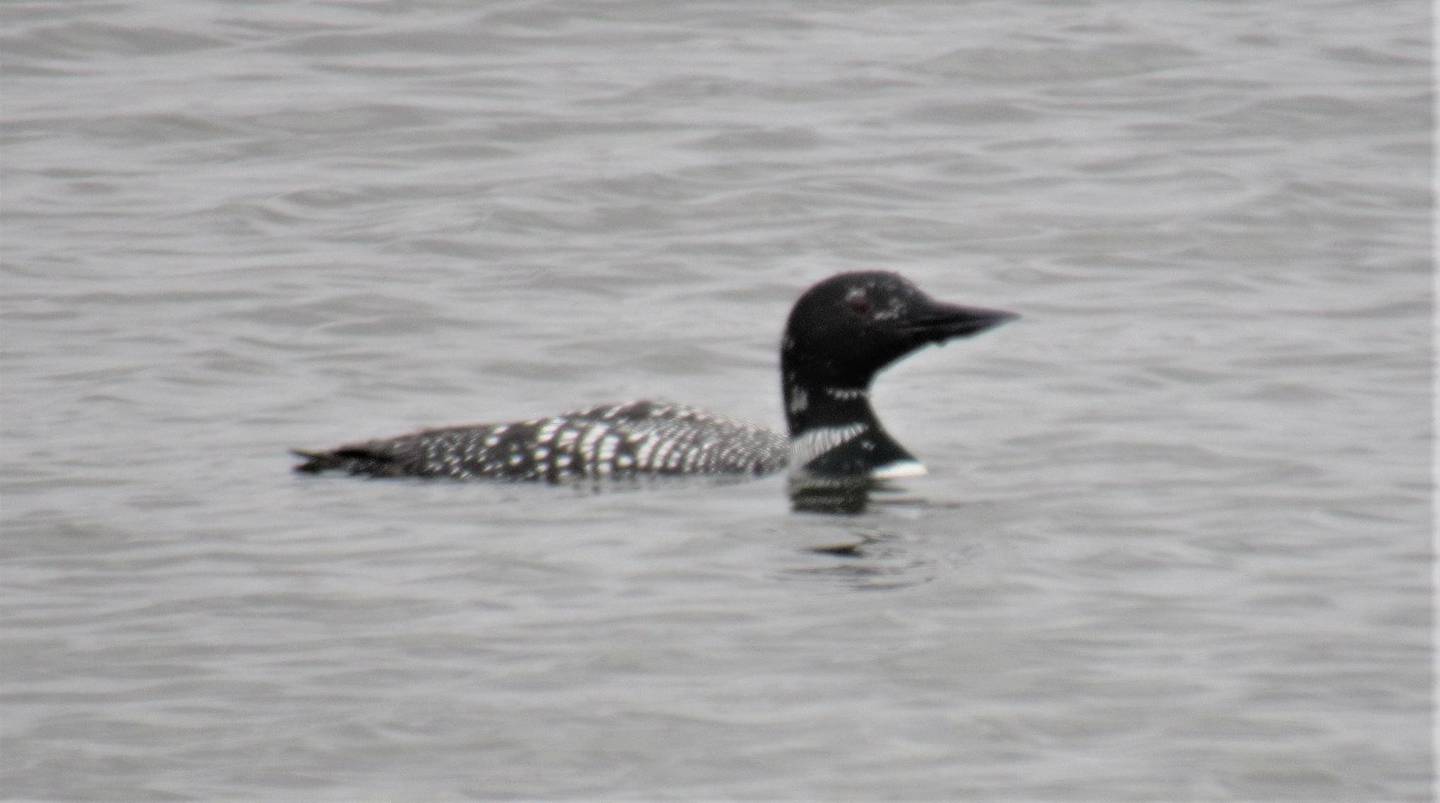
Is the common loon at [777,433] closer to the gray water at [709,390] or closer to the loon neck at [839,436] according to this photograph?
the loon neck at [839,436]

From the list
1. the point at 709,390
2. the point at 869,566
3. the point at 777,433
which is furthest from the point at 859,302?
the point at 869,566

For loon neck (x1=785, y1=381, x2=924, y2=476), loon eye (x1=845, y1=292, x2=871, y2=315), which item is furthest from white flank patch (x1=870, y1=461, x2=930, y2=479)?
loon eye (x1=845, y1=292, x2=871, y2=315)

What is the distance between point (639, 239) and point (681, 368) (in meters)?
1.80

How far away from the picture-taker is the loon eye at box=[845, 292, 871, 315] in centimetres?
916

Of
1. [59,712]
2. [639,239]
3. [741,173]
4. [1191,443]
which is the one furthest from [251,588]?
[741,173]

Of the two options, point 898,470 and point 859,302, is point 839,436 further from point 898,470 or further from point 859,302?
point 859,302

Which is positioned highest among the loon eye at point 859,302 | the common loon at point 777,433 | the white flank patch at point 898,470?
the loon eye at point 859,302

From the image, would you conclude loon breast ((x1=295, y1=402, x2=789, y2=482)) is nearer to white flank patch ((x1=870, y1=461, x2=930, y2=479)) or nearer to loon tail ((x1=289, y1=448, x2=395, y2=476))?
loon tail ((x1=289, y1=448, x2=395, y2=476))

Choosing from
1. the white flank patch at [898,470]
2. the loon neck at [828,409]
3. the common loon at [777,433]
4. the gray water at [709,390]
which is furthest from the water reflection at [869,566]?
the loon neck at [828,409]

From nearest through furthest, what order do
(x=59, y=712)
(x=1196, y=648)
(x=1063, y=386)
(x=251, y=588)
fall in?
(x=59, y=712), (x=1196, y=648), (x=251, y=588), (x=1063, y=386)

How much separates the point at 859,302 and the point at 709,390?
132 centimetres

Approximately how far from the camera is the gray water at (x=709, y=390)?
638 centimetres

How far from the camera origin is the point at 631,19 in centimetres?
1588

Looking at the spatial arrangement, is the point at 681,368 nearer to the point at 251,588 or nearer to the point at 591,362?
the point at 591,362
